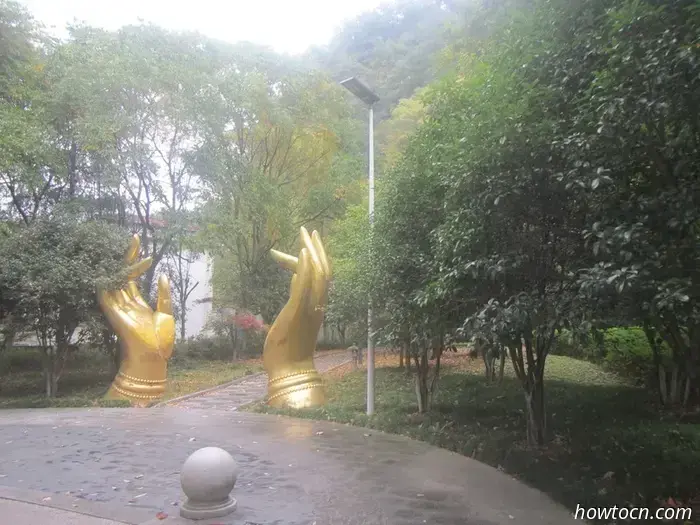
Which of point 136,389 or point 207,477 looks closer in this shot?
point 207,477

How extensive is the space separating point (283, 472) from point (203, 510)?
2007 millimetres

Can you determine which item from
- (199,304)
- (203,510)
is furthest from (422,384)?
(199,304)

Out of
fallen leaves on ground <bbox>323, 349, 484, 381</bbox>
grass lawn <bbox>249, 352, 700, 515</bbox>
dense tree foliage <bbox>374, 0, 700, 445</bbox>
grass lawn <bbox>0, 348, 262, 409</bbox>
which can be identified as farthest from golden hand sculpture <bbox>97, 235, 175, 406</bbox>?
dense tree foliage <bbox>374, 0, 700, 445</bbox>

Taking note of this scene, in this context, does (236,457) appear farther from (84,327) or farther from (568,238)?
(84,327)

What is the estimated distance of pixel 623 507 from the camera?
5504 mm

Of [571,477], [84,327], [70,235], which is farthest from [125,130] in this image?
[571,477]

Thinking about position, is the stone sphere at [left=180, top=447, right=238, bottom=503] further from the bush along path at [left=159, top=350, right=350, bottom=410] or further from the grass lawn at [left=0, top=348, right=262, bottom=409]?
the grass lawn at [left=0, top=348, right=262, bottom=409]

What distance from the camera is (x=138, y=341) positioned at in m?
13.4

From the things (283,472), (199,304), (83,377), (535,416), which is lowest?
(283,472)

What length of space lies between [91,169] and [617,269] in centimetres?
1811

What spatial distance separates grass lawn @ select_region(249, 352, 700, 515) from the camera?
20.5ft

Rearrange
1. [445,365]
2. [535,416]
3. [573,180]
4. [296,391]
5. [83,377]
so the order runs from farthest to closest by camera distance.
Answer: [445,365] < [83,377] < [296,391] < [535,416] < [573,180]

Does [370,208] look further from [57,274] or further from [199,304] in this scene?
[199,304]

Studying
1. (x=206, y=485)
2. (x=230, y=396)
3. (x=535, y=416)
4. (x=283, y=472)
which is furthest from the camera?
(x=230, y=396)
